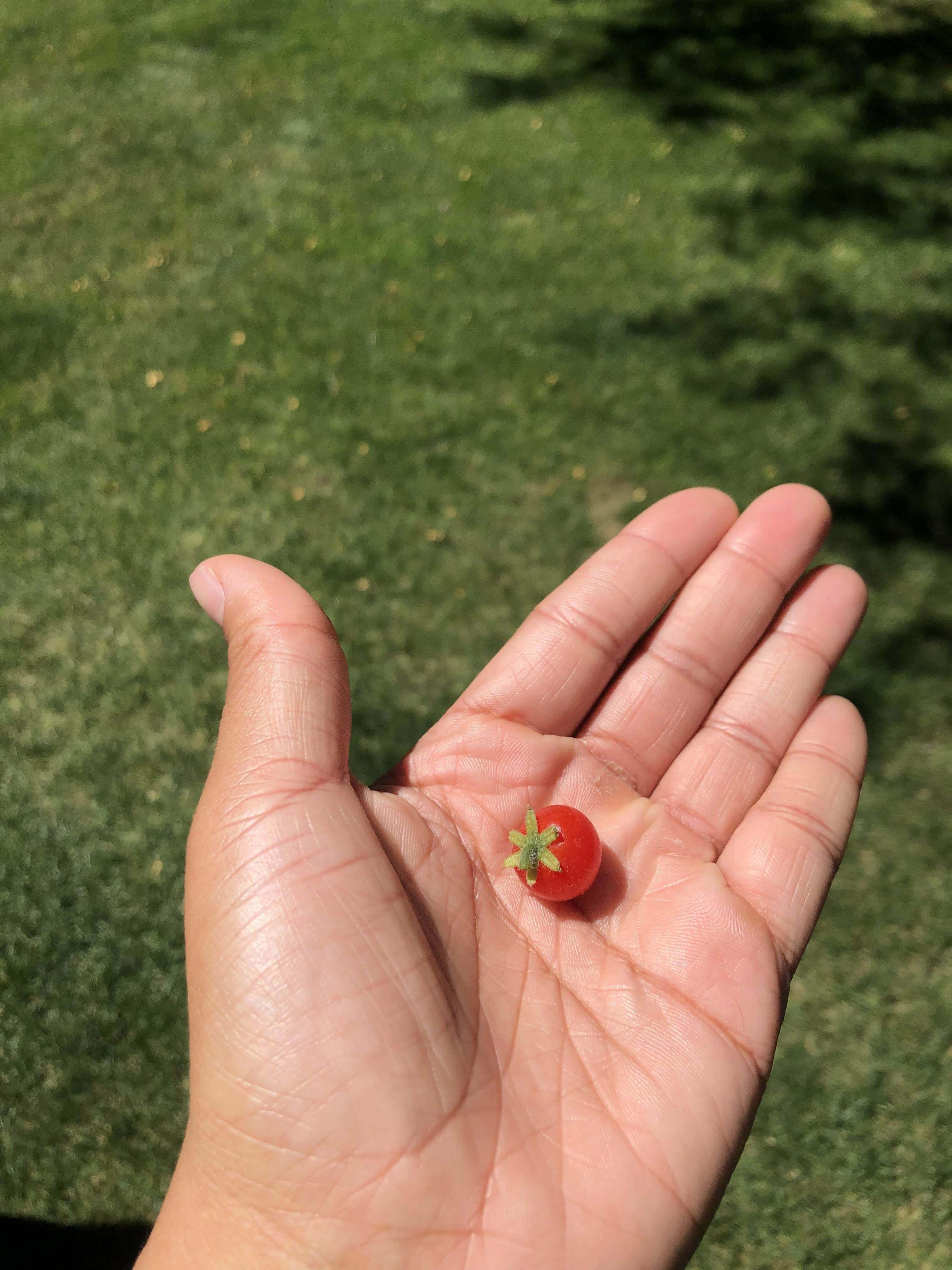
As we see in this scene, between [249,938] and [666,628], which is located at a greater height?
[249,938]

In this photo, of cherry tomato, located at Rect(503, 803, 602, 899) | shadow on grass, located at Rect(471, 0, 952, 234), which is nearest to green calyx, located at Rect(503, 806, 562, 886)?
cherry tomato, located at Rect(503, 803, 602, 899)

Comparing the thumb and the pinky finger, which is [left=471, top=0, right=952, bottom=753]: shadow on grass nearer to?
the pinky finger

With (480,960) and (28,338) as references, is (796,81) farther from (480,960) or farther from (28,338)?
(480,960)

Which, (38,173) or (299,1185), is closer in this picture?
(299,1185)

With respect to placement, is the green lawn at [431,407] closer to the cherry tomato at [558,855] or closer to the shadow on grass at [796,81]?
the shadow on grass at [796,81]

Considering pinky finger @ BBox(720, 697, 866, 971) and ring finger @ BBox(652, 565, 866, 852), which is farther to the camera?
ring finger @ BBox(652, 565, 866, 852)

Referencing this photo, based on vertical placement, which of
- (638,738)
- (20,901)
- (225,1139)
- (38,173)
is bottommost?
(20,901)

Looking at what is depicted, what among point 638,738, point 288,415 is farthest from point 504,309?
point 638,738

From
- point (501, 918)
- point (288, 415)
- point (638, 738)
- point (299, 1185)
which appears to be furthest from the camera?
point (288, 415)

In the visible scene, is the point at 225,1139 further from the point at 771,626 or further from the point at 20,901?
the point at 771,626
